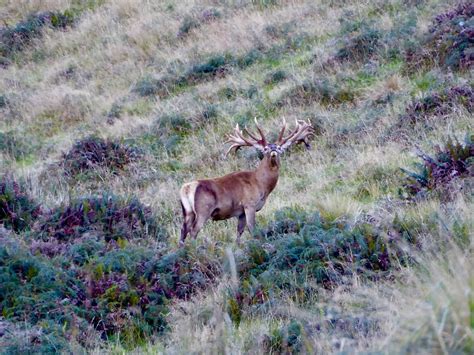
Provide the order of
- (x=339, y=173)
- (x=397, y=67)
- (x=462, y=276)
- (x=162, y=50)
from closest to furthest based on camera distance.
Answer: (x=462, y=276), (x=339, y=173), (x=397, y=67), (x=162, y=50)

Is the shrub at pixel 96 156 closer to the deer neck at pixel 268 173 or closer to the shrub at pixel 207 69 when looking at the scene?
the shrub at pixel 207 69

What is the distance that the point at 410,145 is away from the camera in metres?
11.9

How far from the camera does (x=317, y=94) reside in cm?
1515

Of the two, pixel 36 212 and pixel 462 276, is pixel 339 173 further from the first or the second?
pixel 462 276

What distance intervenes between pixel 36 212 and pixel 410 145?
15.7 feet

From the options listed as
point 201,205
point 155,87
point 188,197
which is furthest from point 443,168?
point 155,87

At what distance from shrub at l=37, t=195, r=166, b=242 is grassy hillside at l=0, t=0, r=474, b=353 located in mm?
24

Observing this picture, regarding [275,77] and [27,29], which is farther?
[27,29]

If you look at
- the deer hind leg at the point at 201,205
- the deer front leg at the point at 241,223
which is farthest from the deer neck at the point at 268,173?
the deer hind leg at the point at 201,205

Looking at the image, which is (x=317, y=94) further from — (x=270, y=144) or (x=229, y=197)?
(x=229, y=197)

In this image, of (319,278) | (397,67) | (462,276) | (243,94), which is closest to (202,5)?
(243,94)

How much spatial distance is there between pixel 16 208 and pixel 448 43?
24.4 ft

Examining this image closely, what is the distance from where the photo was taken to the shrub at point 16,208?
10.1 m

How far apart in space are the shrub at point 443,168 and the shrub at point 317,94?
5.14 m
